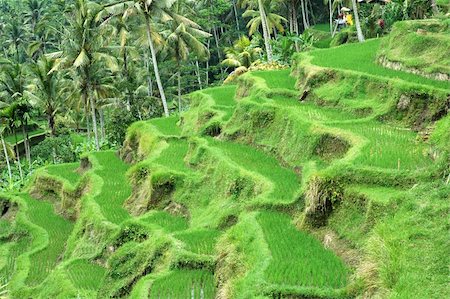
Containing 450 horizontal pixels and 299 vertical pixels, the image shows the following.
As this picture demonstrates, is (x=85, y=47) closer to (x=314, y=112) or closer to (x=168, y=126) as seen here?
(x=168, y=126)

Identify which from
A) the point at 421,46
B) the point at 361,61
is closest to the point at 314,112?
the point at 421,46

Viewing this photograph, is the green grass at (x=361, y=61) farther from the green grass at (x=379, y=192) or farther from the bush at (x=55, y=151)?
the bush at (x=55, y=151)

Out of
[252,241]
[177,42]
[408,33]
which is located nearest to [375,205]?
[252,241]

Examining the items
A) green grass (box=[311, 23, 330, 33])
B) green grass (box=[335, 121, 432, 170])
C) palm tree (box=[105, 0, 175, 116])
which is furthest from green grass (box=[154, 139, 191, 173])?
green grass (box=[311, 23, 330, 33])

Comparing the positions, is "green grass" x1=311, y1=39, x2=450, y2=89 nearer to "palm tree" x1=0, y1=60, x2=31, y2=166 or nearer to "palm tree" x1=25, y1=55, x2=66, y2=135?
"palm tree" x1=25, y1=55, x2=66, y2=135

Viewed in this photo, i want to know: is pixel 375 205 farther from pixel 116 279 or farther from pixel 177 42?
pixel 177 42

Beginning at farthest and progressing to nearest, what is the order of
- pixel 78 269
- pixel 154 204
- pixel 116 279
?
pixel 154 204
pixel 78 269
pixel 116 279

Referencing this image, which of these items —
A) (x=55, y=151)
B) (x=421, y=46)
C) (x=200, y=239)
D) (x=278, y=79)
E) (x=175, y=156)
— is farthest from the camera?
(x=55, y=151)
